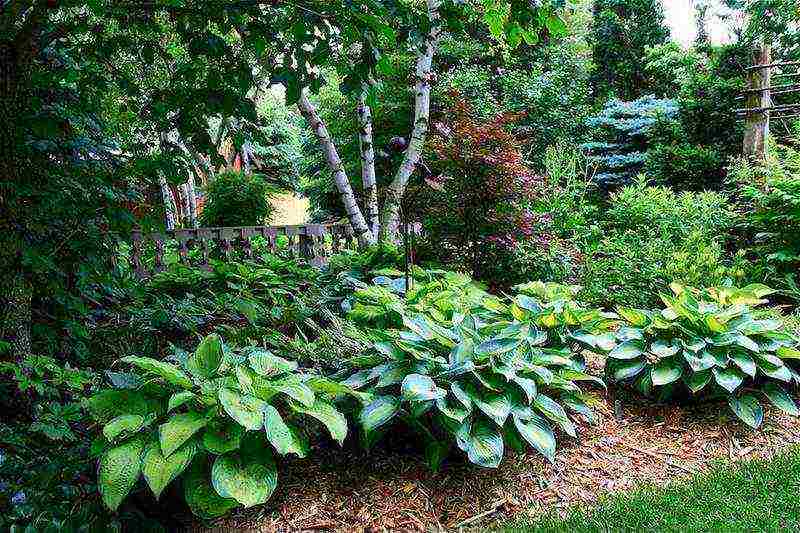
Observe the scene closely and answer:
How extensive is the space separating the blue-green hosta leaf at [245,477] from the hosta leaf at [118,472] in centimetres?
23

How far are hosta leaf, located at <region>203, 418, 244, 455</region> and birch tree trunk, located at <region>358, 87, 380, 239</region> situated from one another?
4.54 meters

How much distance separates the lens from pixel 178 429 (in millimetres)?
1761

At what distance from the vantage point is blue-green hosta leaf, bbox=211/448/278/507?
1.70 meters

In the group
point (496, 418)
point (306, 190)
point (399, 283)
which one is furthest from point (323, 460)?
point (306, 190)

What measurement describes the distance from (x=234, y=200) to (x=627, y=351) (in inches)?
198

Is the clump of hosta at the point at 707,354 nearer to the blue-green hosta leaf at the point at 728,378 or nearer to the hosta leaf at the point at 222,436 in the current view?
the blue-green hosta leaf at the point at 728,378

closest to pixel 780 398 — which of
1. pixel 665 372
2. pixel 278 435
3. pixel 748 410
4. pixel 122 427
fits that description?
pixel 748 410

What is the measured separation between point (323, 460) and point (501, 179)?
3.03m

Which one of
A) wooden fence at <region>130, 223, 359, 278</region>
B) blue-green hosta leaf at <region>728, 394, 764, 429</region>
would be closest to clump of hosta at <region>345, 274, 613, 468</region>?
blue-green hosta leaf at <region>728, 394, 764, 429</region>

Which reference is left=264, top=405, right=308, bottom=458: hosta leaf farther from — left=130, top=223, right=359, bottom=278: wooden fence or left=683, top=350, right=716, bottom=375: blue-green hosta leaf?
left=130, top=223, right=359, bottom=278: wooden fence

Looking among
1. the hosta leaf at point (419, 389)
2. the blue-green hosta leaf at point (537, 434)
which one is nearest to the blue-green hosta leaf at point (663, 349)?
the blue-green hosta leaf at point (537, 434)

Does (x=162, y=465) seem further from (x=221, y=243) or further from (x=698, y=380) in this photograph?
(x=221, y=243)

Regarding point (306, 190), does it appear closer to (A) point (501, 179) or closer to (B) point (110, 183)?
(A) point (501, 179)

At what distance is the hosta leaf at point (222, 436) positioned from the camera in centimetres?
176
